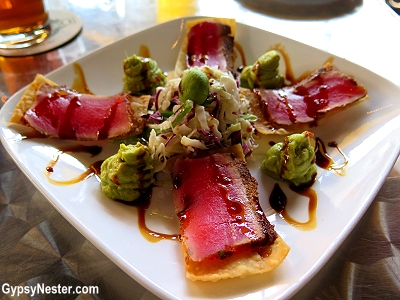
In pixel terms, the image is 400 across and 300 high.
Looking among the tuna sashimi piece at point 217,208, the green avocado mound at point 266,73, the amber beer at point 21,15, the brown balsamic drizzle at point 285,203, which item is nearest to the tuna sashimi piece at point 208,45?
the green avocado mound at point 266,73

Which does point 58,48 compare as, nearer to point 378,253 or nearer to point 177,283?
point 177,283

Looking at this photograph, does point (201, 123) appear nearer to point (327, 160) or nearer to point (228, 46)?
point (327, 160)

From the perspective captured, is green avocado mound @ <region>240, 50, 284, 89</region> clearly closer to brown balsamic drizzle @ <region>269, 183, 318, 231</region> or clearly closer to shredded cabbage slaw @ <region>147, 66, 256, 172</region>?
shredded cabbage slaw @ <region>147, 66, 256, 172</region>

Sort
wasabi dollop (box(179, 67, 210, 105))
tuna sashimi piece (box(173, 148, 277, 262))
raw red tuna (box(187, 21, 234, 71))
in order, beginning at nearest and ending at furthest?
tuna sashimi piece (box(173, 148, 277, 262)) → wasabi dollop (box(179, 67, 210, 105)) → raw red tuna (box(187, 21, 234, 71))

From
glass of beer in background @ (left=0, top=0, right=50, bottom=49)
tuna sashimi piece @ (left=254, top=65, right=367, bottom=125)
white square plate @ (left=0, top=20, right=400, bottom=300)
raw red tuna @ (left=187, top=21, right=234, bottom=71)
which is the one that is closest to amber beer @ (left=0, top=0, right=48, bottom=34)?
glass of beer in background @ (left=0, top=0, right=50, bottom=49)

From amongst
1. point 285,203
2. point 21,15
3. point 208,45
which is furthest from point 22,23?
point 285,203

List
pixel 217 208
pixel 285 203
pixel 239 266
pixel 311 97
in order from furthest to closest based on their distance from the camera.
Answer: pixel 311 97 < pixel 285 203 < pixel 217 208 < pixel 239 266

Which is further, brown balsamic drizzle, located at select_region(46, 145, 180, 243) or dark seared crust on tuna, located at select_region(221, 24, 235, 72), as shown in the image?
dark seared crust on tuna, located at select_region(221, 24, 235, 72)
